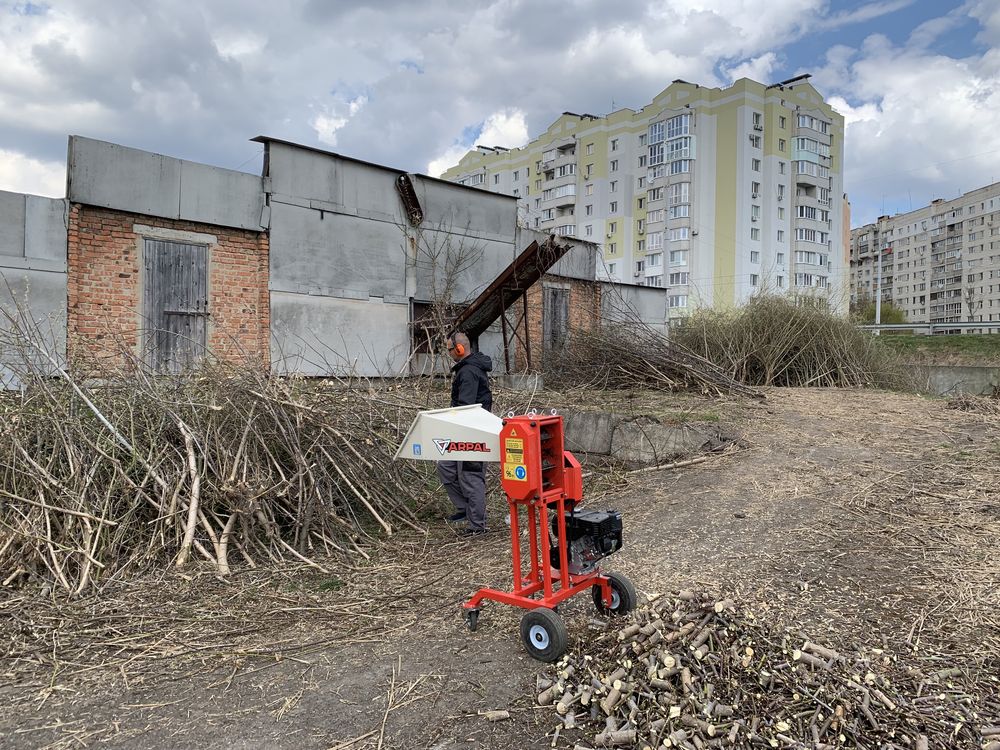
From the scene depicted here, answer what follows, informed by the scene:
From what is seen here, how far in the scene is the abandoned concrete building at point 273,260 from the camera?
9195 millimetres

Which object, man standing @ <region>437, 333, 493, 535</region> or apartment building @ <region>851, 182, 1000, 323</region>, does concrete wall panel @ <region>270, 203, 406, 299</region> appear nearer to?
man standing @ <region>437, 333, 493, 535</region>

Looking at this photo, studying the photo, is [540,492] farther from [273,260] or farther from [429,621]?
[273,260]

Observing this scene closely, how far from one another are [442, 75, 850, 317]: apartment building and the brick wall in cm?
2907

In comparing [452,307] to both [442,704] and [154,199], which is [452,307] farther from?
[442,704]

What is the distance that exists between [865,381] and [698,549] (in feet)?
34.0

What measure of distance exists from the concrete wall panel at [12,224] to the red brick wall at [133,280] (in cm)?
56

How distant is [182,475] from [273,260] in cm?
713

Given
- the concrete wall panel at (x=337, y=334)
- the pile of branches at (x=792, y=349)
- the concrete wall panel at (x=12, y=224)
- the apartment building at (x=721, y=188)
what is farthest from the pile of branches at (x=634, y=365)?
the apartment building at (x=721, y=188)

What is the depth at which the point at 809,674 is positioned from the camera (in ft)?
8.59

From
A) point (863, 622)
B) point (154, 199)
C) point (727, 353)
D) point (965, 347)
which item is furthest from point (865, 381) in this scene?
point (965, 347)

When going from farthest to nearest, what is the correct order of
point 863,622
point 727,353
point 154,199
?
point 727,353 < point 154,199 < point 863,622

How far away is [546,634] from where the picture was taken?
321cm

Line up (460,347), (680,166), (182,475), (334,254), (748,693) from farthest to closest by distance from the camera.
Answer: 1. (680,166)
2. (334,254)
3. (460,347)
4. (182,475)
5. (748,693)

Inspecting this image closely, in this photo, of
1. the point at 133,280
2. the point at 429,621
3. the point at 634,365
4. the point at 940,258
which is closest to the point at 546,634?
the point at 429,621
